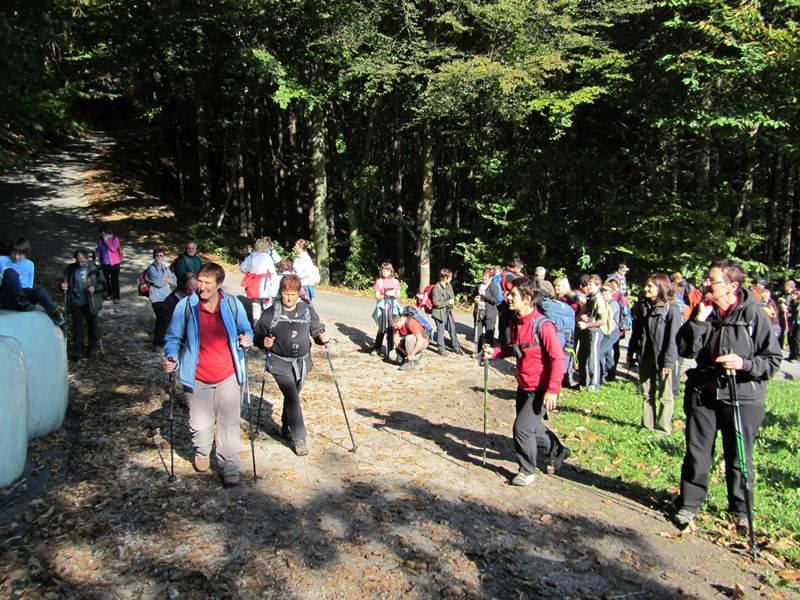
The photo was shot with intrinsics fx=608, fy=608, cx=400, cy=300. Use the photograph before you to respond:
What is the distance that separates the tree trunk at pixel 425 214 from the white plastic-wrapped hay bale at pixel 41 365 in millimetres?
14308

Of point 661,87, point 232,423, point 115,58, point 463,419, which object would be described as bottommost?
point 463,419

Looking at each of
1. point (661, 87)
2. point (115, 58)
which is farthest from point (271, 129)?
point (661, 87)

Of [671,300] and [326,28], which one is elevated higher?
[326,28]

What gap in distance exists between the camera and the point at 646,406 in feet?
25.7

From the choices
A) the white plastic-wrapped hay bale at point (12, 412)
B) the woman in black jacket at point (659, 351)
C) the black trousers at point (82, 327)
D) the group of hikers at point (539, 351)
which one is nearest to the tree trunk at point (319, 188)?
the black trousers at point (82, 327)

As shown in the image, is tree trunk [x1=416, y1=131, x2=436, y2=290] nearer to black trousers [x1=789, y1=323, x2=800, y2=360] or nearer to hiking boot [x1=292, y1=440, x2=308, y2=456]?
black trousers [x1=789, y1=323, x2=800, y2=360]

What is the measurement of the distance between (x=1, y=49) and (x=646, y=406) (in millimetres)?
11677

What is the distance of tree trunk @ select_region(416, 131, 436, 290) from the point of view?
20.9 m

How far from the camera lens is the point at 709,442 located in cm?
502

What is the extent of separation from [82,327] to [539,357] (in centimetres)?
743

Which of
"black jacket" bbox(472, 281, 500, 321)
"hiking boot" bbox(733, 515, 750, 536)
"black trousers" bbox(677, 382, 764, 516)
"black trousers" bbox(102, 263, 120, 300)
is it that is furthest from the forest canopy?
"hiking boot" bbox(733, 515, 750, 536)

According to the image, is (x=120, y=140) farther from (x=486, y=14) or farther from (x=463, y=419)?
(x=463, y=419)

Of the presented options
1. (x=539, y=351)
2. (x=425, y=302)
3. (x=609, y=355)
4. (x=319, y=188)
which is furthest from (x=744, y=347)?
(x=319, y=188)

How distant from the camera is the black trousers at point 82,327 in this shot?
373 inches
